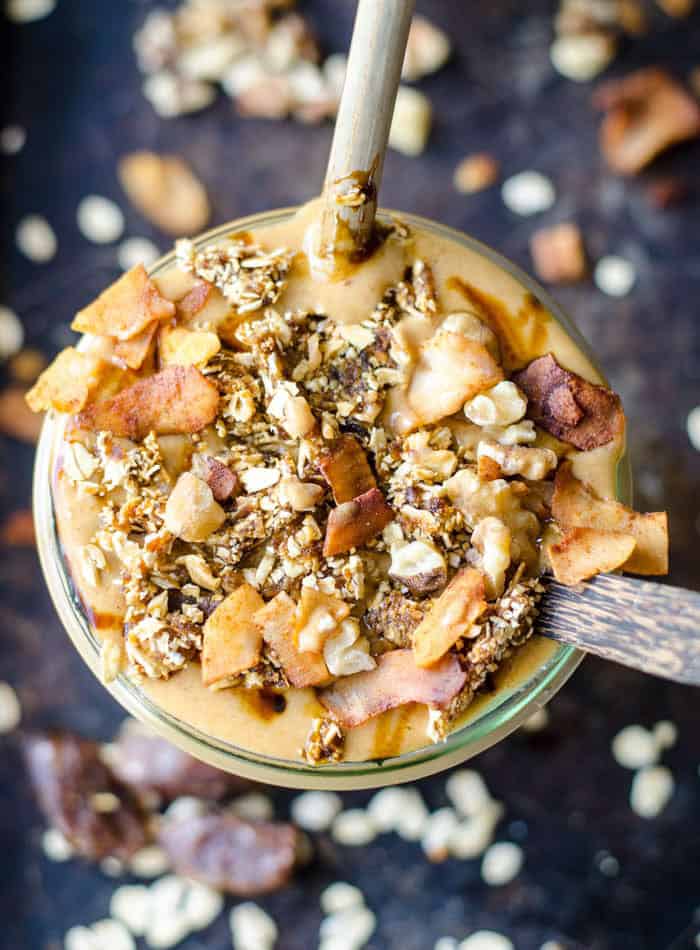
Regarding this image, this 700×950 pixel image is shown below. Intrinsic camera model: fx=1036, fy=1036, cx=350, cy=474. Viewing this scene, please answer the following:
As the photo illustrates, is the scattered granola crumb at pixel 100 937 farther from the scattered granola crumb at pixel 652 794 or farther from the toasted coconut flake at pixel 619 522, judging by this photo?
the toasted coconut flake at pixel 619 522

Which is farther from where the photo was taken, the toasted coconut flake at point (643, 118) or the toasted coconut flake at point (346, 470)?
the toasted coconut flake at point (643, 118)

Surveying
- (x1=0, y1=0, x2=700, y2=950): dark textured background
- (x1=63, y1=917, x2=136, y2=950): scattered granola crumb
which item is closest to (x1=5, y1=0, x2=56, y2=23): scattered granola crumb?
(x1=0, y1=0, x2=700, y2=950): dark textured background

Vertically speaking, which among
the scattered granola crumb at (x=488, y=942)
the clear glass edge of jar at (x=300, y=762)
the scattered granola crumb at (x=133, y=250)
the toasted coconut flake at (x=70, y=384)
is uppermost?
the toasted coconut flake at (x=70, y=384)

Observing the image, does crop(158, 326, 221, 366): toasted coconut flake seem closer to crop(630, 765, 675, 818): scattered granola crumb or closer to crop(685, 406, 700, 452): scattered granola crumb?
crop(685, 406, 700, 452): scattered granola crumb

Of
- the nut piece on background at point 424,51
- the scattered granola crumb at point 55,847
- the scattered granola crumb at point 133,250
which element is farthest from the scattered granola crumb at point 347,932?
the nut piece on background at point 424,51

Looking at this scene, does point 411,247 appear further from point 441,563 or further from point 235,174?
point 235,174

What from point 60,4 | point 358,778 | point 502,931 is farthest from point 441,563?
point 60,4

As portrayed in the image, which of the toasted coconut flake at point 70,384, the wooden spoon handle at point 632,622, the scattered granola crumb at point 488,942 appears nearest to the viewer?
the wooden spoon handle at point 632,622

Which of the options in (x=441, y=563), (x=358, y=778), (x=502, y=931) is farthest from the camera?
(x=502, y=931)
